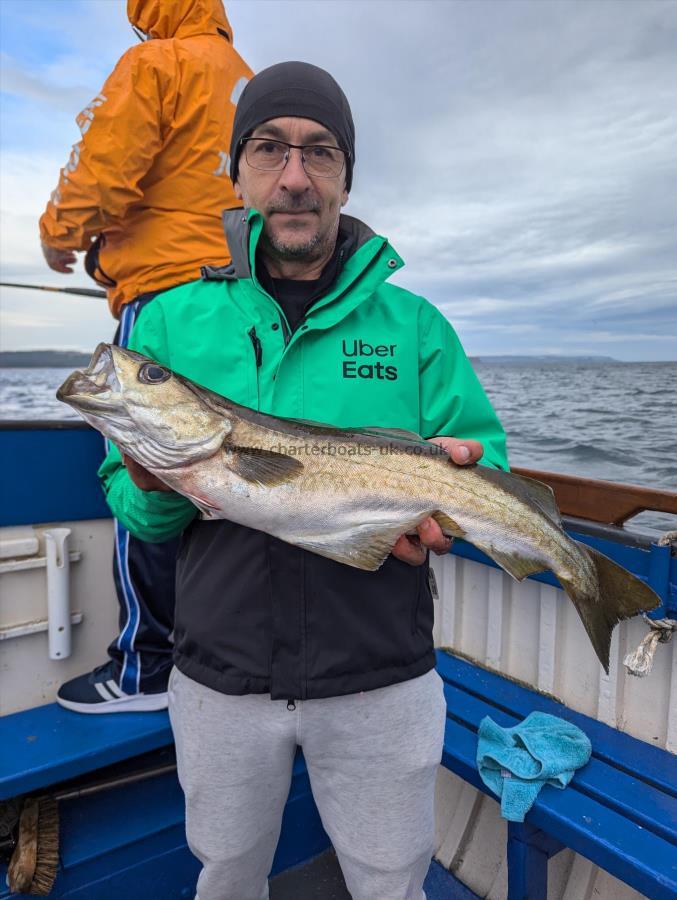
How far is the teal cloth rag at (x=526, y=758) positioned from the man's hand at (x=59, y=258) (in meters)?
3.65

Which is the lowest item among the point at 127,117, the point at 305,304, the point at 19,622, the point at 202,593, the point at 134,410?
the point at 19,622

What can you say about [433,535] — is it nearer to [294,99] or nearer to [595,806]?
[595,806]

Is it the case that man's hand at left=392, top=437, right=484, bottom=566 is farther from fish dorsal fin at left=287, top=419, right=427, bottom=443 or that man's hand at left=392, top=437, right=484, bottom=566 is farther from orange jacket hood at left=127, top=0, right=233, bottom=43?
orange jacket hood at left=127, top=0, right=233, bottom=43

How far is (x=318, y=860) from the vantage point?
3.70 meters

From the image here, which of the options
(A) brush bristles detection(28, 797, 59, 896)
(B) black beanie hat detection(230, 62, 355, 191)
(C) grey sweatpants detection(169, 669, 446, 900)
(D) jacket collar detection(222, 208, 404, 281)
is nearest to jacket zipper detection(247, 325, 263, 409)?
(D) jacket collar detection(222, 208, 404, 281)

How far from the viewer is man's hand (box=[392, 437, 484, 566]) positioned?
209cm

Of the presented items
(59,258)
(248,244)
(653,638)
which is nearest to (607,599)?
(653,638)

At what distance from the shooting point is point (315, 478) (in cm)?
209

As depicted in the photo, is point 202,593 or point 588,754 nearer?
point 202,593

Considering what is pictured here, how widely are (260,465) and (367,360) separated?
0.57 metres

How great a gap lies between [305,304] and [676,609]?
7.03ft

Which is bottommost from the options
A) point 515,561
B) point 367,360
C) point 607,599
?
point 607,599

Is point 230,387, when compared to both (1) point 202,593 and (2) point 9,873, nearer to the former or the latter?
(1) point 202,593

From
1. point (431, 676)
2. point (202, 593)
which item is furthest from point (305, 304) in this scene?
point (431, 676)
